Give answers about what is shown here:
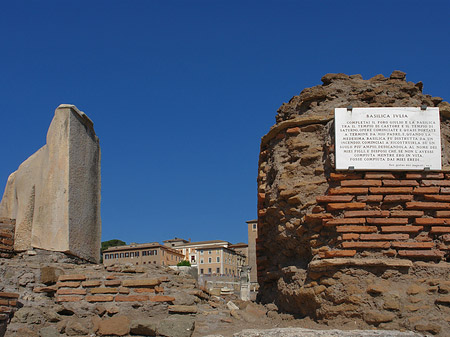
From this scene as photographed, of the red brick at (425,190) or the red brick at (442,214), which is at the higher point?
the red brick at (425,190)

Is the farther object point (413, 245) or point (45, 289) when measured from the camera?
point (45, 289)

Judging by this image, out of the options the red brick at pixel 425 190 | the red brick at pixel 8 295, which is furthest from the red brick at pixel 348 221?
the red brick at pixel 8 295

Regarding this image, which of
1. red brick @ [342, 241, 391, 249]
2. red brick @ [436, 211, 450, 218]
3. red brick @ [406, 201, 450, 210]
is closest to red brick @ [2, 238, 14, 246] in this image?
red brick @ [342, 241, 391, 249]

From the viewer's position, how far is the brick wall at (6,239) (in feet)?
25.8

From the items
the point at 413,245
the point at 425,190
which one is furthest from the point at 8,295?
the point at 425,190

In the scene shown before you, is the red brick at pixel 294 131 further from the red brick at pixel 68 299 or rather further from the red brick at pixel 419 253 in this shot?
the red brick at pixel 68 299

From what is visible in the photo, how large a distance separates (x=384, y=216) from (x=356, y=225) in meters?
0.34

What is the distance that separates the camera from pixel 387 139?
6.43 metres

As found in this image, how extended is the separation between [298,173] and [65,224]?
350cm

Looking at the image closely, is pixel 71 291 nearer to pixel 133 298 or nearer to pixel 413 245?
pixel 133 298

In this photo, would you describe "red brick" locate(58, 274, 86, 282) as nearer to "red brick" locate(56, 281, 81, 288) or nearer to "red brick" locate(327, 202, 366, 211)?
"red brick" locate(56, 281, 81, 288)

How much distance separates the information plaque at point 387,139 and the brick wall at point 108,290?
2676mm

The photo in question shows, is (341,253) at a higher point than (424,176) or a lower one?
lower

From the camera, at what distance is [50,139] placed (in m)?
8.26
